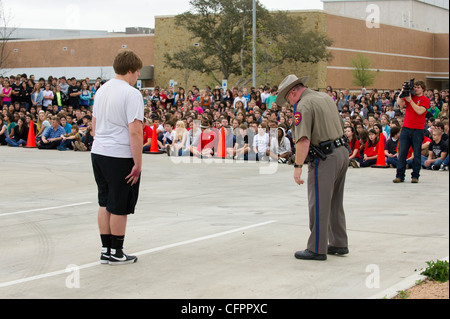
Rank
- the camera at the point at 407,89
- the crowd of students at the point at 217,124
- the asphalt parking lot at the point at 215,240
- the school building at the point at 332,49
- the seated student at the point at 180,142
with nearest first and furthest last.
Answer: the asphalt parking lot at the point at 215,240 → the camera at the point at 407,89 → the crowd of students at the point at 217,124 → the seated student at the point at 180,142 → the school building at the point at 332,49

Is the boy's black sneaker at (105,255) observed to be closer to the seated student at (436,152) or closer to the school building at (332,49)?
the seated student at (436,152)

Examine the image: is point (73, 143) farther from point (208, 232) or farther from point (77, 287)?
point (77, 287)

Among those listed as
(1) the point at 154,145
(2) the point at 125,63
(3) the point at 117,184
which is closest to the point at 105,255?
(3) the point at 117,184

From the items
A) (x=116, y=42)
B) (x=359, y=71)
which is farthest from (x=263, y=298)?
(x=116, y=42)

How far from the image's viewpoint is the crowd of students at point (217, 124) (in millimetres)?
16766

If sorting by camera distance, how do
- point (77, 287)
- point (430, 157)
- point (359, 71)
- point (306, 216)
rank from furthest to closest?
point (359, 71) < point (430, 157) < point (306, 216) < point (77, 287)

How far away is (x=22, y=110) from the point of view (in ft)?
Answer: 82.9

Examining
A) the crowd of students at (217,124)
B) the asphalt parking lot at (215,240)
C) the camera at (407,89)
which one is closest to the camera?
the asphalt parking lot at (215,240)

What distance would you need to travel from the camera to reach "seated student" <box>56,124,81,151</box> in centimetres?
2192

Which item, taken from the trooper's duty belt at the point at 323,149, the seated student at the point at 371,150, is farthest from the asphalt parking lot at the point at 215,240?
the seated student at the point at 371,150

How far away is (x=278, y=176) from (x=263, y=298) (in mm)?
9207

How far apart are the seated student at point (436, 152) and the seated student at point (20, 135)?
1462cm

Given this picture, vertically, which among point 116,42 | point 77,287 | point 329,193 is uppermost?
point 116,42

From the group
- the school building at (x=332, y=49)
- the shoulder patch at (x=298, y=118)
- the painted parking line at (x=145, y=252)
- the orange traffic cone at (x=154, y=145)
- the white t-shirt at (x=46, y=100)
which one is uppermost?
the school building at (x=332, y=49)
